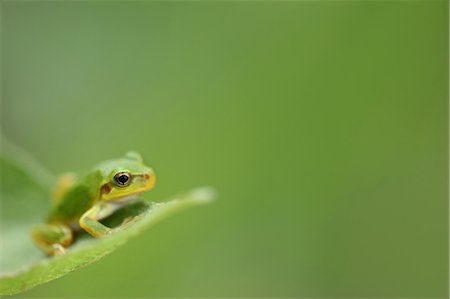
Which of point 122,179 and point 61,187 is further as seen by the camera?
point 61,187

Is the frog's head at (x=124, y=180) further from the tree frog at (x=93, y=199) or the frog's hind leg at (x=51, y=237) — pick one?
the frog's hind leg at (x=51, y=237)

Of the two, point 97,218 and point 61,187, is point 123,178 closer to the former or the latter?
point 97,218

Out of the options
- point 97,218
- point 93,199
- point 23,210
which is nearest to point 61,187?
point 93,199

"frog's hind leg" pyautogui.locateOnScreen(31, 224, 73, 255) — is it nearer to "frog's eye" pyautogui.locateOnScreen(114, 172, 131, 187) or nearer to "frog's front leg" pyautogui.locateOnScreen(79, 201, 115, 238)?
"frog's front leg" pyautogui.locateOnScreen(79, 201, 115, 238)

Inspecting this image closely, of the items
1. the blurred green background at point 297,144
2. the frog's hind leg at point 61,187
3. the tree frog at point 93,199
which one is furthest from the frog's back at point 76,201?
the blurred green background at point 297,144

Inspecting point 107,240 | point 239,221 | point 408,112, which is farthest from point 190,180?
point 107,240

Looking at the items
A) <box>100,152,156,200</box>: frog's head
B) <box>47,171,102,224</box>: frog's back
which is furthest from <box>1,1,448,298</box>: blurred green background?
<box>100,152,156,200</box>: frog's head
